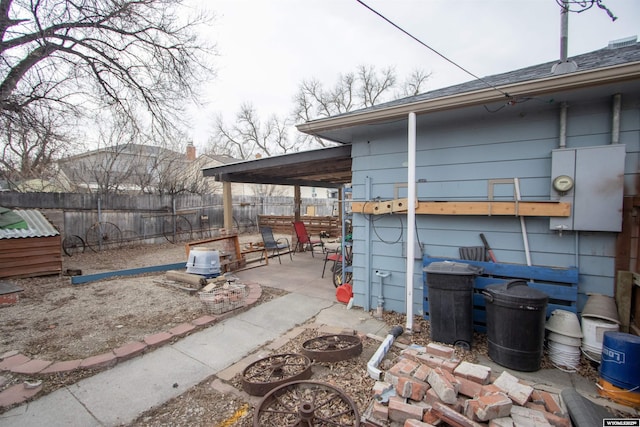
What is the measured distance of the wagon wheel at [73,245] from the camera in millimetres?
7258

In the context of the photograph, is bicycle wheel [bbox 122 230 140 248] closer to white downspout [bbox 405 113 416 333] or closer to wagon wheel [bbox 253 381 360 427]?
wagon wheel [bbox 253 381 360 427]

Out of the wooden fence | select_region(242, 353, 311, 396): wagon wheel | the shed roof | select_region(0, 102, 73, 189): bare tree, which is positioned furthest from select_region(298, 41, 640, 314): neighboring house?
→ select_region(0, 102, 73, 189): bare tree

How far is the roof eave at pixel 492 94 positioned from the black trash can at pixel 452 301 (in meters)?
1.54

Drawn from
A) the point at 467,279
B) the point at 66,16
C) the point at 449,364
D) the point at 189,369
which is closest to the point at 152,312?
the point at 189,369

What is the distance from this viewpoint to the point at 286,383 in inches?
78.8

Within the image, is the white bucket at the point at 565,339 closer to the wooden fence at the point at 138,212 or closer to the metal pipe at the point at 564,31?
the metal pipe at the point at 564,31

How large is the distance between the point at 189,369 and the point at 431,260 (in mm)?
2569

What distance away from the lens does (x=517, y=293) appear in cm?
224

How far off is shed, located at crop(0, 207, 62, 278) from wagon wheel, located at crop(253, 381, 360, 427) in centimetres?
573

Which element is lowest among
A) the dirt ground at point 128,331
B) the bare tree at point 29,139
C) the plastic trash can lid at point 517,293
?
the dirt ground at point 128,331

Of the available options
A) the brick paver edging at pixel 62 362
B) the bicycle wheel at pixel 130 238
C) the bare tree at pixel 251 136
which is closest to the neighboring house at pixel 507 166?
the brick paver edging at pixel 62 362

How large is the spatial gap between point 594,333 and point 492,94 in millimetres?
2115

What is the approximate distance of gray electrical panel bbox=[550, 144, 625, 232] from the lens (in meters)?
2.34

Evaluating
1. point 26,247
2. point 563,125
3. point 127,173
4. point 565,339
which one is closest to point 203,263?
point 26,247
